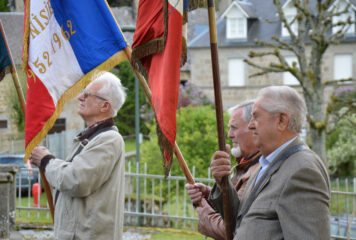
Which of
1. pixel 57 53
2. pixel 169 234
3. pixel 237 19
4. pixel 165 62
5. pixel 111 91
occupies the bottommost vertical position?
pixel 169 234

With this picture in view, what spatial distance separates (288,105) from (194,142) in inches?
436

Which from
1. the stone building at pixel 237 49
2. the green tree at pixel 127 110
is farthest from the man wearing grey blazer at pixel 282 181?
the stone building at pixel 237 49

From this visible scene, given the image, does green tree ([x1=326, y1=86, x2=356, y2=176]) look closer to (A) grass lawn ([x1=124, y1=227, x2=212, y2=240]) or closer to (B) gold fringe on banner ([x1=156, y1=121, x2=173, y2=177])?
(A) grass lawn ([x1=124, y1=227, x2=212, y2=240])

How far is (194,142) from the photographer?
45.3 ft

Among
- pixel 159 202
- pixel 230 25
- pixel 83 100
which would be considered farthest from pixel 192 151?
pixel 230 25

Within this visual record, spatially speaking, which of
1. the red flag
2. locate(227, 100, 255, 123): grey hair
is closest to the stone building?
locate(227, 100, 255, 123): grey hair

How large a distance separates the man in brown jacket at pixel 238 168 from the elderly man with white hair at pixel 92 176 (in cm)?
69

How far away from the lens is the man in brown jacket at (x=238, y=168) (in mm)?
3314

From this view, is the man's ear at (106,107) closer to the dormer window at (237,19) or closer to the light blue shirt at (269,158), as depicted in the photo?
the light blue shirt at (269,158)

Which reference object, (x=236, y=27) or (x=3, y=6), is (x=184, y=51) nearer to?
(x=3, y=6)

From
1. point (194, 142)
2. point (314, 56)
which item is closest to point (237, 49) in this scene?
point (314, 56)

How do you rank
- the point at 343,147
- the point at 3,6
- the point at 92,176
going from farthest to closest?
1. the point at 343,147
2. the point at 3,6
3. the point at 92,176

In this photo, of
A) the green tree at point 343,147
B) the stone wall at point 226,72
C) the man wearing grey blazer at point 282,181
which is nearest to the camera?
the man wearing grey blazer at point 282,181

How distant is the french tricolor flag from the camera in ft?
13.2
